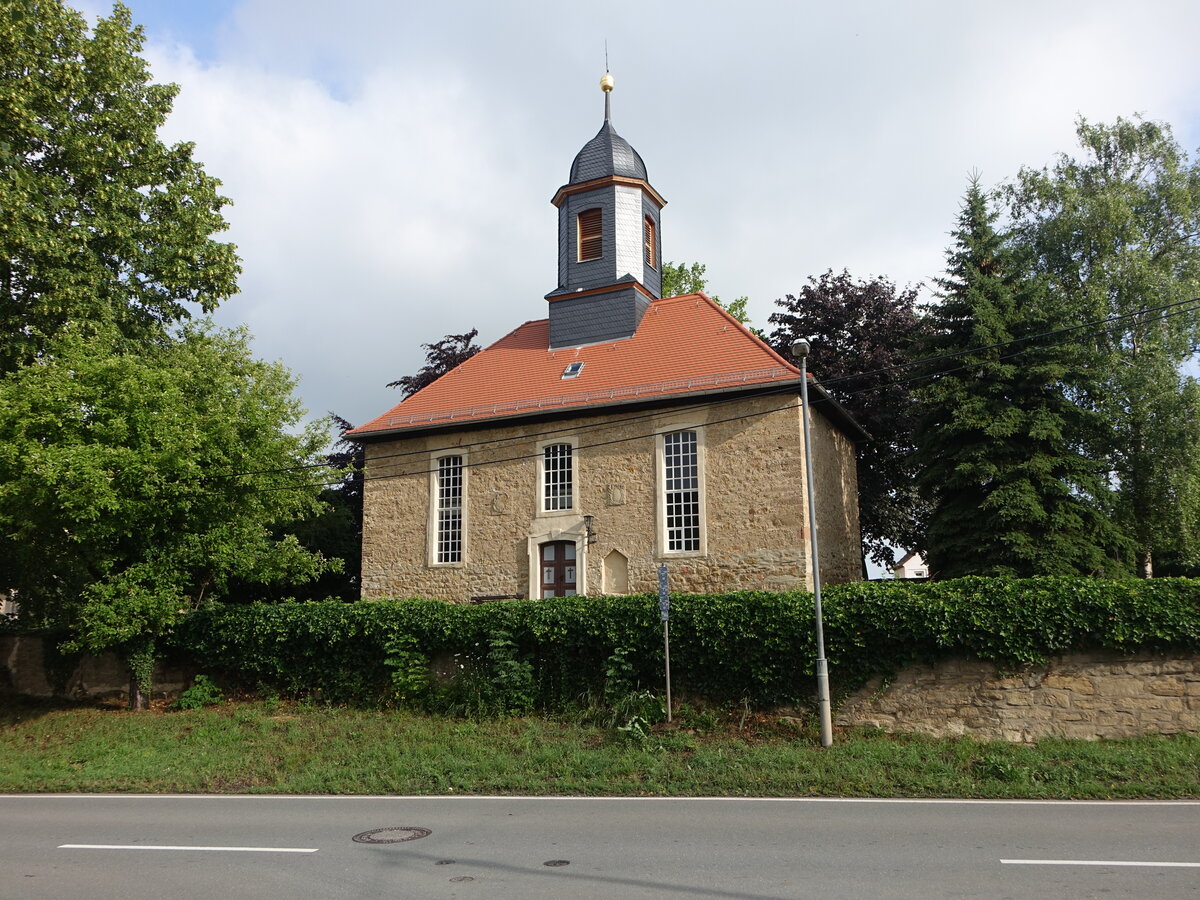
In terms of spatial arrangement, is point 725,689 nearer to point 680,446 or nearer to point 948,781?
point 948,781

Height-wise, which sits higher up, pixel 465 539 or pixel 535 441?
pixel 535 441

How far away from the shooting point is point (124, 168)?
821 inches

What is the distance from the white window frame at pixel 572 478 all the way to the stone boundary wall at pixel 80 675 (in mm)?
8368

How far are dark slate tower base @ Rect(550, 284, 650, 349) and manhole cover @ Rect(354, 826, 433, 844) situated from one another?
15.8 m

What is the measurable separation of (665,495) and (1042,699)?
29.7 feet

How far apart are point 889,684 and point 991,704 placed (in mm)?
1408

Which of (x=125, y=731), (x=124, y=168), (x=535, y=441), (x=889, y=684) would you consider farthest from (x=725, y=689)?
(x=124, y=168)

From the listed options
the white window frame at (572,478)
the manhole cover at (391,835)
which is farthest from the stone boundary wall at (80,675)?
the manhole cover at (391,835)

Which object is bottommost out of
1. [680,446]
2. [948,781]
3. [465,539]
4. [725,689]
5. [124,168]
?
[948,781]

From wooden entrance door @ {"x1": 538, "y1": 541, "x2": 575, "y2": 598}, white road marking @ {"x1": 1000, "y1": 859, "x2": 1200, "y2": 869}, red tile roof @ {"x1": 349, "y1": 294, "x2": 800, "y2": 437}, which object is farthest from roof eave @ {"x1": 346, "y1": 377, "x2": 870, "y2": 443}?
white road marking @ {"x1": 1000, "y1": 859, "x2": 1200, "y2": 869}

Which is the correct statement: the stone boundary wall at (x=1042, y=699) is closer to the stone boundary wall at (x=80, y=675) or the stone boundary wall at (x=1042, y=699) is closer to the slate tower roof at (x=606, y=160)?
the stone boundary wall at (x=80, y=675)

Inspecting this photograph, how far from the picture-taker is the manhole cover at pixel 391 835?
27.5 feet

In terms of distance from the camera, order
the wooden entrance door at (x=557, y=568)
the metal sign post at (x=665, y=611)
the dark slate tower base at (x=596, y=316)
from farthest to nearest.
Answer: the dark slate tower base at (x=596, y=316)
the wooden entrance door at (x=557, y=568)
the metal sign post at (x=665, y=611)

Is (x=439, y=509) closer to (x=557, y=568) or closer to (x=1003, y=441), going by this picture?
(x=557, y=568)
